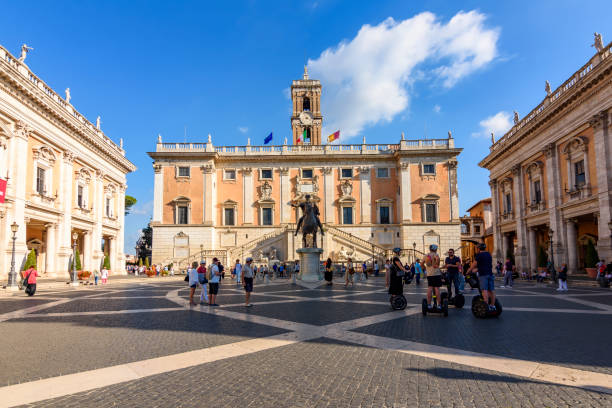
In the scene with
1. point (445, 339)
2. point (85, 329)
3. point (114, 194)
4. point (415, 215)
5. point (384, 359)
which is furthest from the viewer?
point (415, 215)

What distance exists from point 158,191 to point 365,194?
23.9m

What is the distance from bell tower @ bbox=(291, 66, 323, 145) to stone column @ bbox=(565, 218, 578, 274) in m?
35.7

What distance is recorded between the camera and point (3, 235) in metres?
21.4

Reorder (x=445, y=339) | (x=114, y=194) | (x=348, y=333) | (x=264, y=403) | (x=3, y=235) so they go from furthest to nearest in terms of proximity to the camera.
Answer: (x=114, y=194) < (x=3, y=235) < (x=348, y=333) < (x=445, y=339) < (x=264, y=403)

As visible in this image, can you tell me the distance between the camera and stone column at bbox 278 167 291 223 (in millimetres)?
44031

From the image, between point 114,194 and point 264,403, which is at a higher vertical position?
point 114,194

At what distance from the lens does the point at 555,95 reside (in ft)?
90.9

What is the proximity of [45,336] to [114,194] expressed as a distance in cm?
3599

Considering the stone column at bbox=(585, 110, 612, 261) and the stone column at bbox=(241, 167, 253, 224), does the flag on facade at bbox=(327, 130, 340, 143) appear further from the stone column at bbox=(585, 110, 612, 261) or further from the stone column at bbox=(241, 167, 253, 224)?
the stone column at bbox=(585, 110, 612, 261)

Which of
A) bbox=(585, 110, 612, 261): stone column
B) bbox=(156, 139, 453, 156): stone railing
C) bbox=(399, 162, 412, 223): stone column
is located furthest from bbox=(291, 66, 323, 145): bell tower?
bbox=(585, 110, 612, 261): stone column

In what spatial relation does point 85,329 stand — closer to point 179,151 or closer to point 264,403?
point 264,403

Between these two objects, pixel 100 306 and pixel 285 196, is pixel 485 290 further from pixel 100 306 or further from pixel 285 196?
pixel 285 196

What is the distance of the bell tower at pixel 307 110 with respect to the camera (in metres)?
55.7

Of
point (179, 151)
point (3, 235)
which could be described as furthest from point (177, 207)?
point (3, 235)
